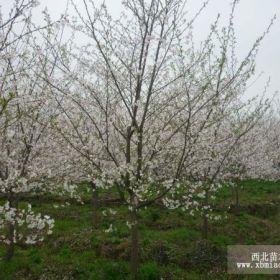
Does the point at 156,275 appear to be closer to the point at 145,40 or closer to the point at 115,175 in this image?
the point at 115,175

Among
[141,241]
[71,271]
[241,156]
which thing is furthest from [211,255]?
[241,156]

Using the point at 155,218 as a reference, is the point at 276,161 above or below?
above

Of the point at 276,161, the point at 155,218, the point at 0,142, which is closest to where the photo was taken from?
the point at 0,142

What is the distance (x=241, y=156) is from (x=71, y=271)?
28.7ft

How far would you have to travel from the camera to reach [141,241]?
31.9ft

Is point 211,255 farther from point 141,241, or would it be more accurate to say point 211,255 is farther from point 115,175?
point 115,175

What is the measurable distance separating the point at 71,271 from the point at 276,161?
68.4 feet

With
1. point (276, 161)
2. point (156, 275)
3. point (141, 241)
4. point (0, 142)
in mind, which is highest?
point (276, 161)

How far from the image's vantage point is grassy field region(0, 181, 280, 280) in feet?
26.7

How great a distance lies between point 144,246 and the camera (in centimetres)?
932

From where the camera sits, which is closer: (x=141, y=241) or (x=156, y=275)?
(x=156, y=275)

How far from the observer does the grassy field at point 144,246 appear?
8148 millimetres

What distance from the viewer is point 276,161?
26156 mm

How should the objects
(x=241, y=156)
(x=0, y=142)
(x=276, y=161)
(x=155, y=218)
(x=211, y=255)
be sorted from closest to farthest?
(x=0, y=142) < (x=211, y=255) < (x=155, y=218) < (x=241, y=156) < (x=276, y=161)
